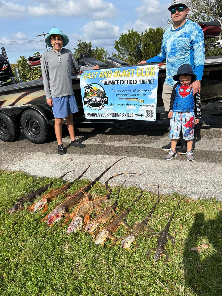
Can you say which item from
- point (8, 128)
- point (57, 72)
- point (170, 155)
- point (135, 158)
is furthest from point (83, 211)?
point (8, 128)

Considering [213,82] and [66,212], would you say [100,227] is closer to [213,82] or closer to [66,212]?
[66,212]

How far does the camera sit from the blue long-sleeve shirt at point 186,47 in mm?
3850

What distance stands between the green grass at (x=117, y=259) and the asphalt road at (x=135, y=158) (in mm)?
495

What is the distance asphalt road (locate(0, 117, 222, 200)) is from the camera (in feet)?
11.9

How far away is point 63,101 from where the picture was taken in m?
4.86

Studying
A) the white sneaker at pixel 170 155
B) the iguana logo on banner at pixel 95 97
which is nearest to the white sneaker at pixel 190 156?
the white sneaker at pixel 170 155

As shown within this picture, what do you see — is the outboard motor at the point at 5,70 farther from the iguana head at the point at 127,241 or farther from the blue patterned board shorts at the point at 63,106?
the iguana head at the point at 127,241

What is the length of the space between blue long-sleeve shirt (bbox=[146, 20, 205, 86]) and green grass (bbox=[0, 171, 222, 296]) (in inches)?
86.8

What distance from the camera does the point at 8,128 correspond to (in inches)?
240

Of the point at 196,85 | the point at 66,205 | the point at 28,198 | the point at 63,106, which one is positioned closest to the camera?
the point at 66,205

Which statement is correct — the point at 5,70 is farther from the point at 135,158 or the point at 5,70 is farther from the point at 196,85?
the point at 196,85

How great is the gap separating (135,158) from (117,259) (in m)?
2.41

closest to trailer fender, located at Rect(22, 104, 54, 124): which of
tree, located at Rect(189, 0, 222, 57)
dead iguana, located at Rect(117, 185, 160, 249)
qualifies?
dead iguana, located at Rect(117, 185, 160, 249)

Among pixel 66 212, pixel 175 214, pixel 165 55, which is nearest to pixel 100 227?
pixel 66 212
